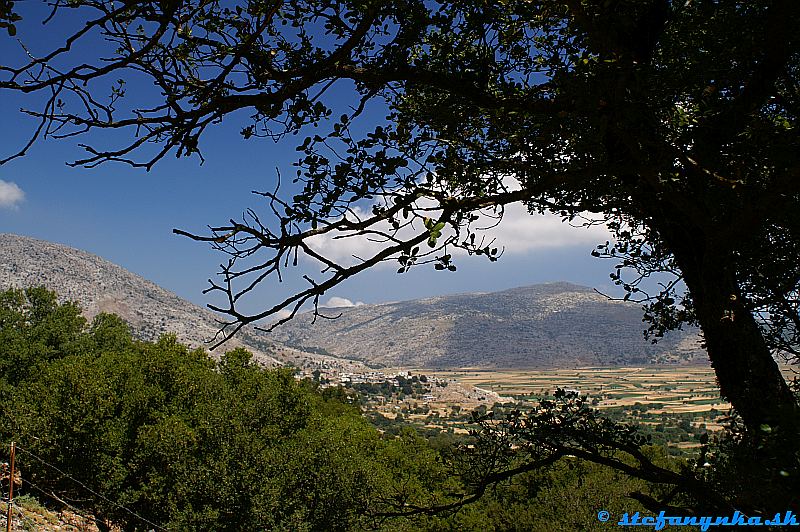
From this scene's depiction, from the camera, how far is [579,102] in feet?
9.96

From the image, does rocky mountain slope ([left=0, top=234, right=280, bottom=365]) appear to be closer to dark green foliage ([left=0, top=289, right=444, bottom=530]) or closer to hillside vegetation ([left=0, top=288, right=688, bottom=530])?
hillside vegetation ([left=0, top=288, right=688, bottom=530])

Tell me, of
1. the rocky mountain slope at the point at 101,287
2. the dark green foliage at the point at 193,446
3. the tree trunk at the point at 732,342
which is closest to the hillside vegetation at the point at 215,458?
the dark green foliage at the point at 193,446

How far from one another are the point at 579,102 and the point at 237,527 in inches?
867

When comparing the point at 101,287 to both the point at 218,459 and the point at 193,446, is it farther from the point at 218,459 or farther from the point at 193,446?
the point at 218,459

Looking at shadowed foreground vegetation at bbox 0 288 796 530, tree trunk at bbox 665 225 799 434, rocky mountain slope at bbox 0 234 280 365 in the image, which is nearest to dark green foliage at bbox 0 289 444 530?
shadowed foreground vegetation at bbox 0 288 796 530

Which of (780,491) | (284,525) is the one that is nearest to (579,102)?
(780,491)

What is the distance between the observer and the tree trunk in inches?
132

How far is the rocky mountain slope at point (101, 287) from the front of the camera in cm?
13212

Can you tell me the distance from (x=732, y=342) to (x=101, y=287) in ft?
531

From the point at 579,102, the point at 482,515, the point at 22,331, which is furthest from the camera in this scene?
the point at 22,331

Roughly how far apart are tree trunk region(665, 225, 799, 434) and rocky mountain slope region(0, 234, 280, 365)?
124 m

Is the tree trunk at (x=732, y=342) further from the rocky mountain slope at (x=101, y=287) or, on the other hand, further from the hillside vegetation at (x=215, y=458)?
the rocky mountain slope at (x=101, y=287)

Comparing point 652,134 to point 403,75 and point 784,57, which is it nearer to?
point 784,57

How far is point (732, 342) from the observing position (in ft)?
11.5
